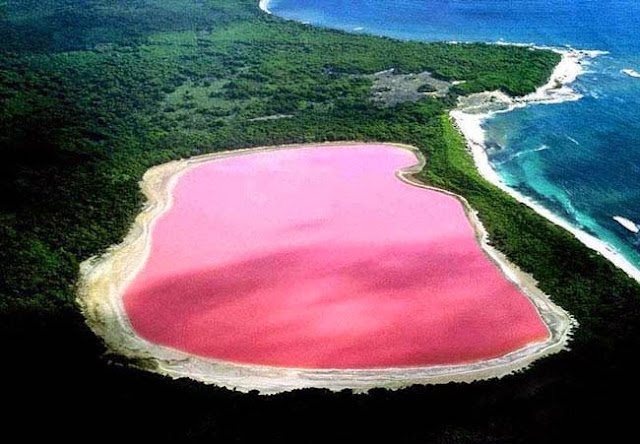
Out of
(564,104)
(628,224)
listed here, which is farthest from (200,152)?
(564,104)

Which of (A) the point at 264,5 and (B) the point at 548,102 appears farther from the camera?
(A) the point at 264,5

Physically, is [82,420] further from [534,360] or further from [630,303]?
[630,303]

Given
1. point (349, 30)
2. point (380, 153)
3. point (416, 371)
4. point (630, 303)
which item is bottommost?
point (416, 371)

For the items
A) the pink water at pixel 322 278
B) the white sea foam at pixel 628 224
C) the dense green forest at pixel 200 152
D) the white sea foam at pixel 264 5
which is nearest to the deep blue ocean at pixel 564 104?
the white sea foam at pixel 628 224

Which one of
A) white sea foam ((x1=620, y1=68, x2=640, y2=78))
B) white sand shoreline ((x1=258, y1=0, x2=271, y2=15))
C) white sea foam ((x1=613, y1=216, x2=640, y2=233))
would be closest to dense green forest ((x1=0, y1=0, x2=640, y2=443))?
white sand shoreline ((x1=258, y1=0, x2=271, y2=15))

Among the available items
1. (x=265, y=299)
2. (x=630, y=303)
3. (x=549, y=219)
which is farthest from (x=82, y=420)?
(x=549, y=219)

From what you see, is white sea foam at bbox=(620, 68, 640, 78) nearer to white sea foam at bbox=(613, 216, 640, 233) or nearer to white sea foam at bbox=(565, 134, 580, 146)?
white sea foam at bbox=(565, 134, 580, 146)

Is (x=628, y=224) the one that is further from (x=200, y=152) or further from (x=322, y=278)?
(x=200, y=152)

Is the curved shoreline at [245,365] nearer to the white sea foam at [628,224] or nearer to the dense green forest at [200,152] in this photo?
the dense green forest at [200,152]
